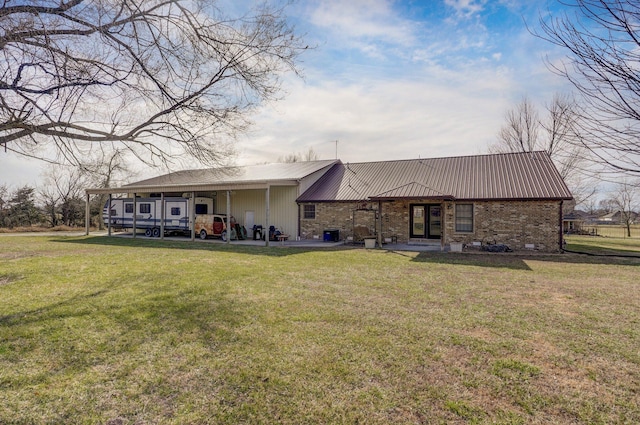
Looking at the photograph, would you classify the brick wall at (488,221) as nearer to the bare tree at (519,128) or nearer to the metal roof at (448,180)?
the metal roof at (448,180)

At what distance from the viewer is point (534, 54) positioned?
3857 millimetres

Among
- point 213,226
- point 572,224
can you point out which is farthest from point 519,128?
point 213,226

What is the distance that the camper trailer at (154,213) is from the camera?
64.7 feet

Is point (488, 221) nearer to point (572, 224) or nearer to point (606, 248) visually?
point (606, 248)

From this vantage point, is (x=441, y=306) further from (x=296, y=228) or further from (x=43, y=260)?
(x=296, y=228)

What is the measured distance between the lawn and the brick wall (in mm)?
6732

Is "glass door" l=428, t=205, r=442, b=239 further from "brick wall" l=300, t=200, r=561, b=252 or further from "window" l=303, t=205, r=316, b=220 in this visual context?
"window" l=303, t=205, r=316, b=220

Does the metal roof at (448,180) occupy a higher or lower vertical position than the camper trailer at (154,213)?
higher

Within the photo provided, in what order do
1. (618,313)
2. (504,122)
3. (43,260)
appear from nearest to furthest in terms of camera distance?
(618,313)
(43,260)
(504,122)

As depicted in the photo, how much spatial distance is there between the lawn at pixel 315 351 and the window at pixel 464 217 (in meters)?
7.76

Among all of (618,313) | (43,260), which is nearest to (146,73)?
Result: (43,260)

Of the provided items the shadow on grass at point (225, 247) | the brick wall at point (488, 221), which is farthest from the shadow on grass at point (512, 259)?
the shadow on grass at point (225, 247)

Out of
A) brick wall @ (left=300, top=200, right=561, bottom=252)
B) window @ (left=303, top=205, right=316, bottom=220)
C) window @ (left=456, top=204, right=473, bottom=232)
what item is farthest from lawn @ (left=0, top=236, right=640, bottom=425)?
window @ (left=303, top=205, right=316, bottom=220)

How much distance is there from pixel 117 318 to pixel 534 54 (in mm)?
6415
